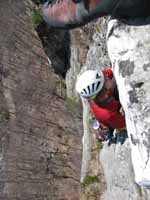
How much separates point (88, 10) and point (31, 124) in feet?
7.99

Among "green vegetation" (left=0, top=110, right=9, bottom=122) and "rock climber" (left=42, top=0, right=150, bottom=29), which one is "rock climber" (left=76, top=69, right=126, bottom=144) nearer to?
"rock climber" (left=42, top=0, right=150, bottom=29)

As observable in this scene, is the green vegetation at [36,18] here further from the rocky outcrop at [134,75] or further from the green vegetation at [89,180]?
the rocky outcrop at [134,75]

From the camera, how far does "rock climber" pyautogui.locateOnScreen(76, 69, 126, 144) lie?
2234mm

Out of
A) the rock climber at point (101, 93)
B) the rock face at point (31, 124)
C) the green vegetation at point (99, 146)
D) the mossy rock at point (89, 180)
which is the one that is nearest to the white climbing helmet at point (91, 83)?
the rock climber at point (101, 93)

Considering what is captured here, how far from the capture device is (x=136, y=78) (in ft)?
5.56

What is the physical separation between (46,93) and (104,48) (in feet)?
3.58

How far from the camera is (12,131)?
12.7 ft

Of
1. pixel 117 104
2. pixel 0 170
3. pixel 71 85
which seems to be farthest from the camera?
pixel 71 85

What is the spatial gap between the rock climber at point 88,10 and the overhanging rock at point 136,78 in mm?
65

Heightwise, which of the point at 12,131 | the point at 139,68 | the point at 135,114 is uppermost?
the point at 12,131

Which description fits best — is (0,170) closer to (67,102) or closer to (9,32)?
(67,102)

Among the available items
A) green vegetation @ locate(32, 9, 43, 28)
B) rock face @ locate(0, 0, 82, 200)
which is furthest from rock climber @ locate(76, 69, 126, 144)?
green vegetation @ locate(32, 9, 43, 28)

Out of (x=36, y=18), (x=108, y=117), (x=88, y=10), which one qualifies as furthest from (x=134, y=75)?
(x=36, y=18)

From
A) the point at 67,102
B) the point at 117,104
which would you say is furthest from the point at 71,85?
the point at 117,104
